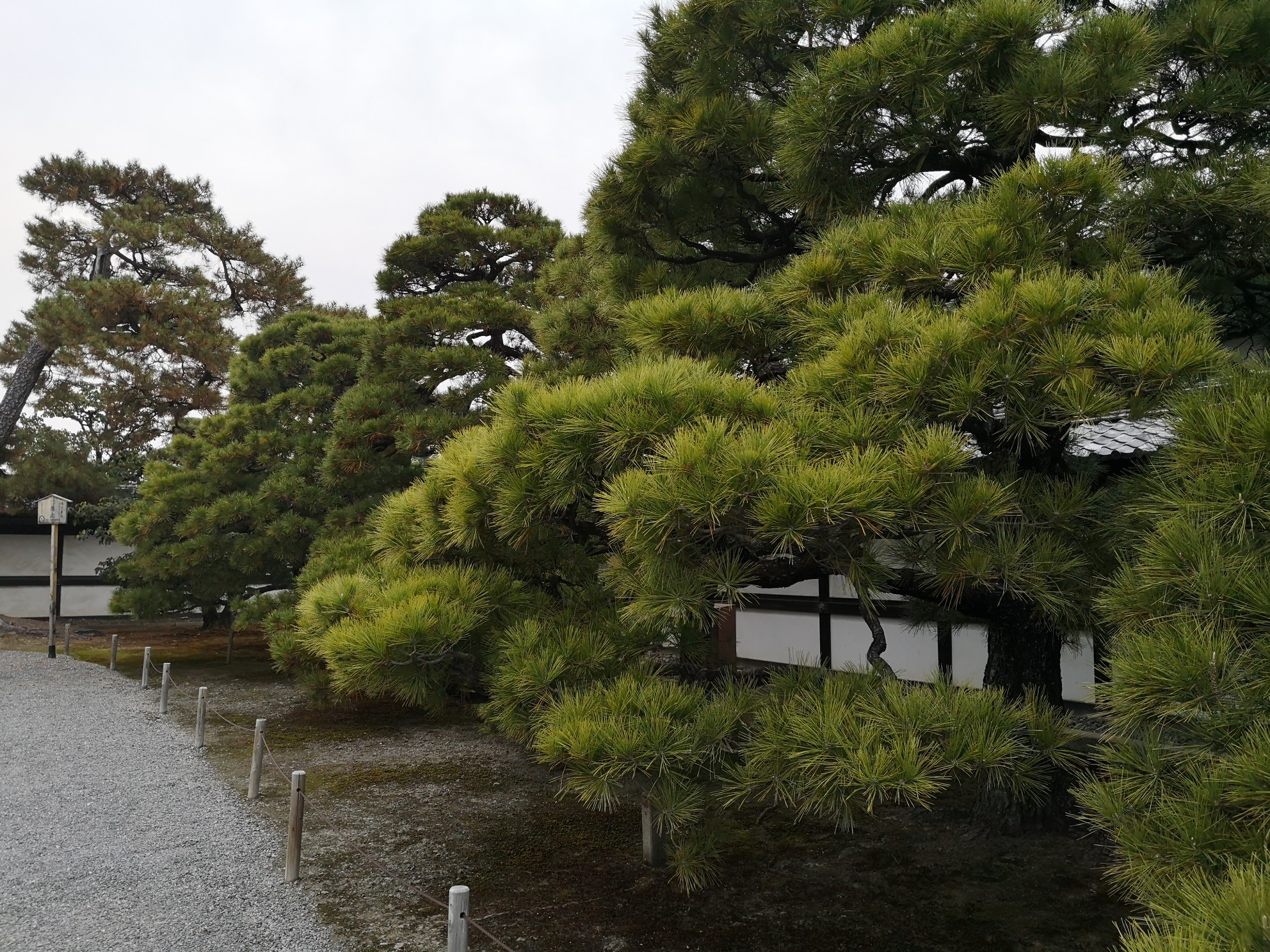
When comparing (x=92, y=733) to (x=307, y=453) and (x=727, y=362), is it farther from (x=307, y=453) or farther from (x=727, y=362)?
(x=727, y=362)

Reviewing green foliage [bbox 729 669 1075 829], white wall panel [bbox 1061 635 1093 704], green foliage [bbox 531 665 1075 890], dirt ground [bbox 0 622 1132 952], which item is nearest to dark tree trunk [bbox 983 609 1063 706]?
dirt ground [bbox 0 622 1132 952]

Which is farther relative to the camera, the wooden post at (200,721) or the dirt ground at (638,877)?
the wooden post at (200,721)

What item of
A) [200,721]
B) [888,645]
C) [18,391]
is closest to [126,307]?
[18,391]

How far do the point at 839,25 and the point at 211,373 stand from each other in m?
14.8

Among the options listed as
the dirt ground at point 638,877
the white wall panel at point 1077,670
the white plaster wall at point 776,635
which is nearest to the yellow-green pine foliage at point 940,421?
the dirt ground at point 638,877

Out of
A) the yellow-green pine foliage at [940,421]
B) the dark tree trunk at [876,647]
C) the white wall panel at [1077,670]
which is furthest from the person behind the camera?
the white wall panel at [1077,670]

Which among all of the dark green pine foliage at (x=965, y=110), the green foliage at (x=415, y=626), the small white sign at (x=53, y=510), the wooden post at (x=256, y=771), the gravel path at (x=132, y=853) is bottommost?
the gravel path at (x=132, y=853)

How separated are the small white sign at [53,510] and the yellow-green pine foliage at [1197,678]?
14.0 meters

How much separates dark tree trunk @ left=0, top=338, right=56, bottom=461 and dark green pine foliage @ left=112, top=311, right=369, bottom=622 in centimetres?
695

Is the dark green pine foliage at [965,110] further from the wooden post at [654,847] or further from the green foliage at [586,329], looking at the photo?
the wooden post at [654,847]

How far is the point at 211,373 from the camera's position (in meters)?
15.8

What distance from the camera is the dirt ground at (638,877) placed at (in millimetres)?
3611

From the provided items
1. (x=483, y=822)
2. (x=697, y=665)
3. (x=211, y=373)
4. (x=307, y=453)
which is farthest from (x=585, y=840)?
(x=211, y=373)

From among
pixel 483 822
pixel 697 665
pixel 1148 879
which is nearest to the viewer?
pixel 1148 879
